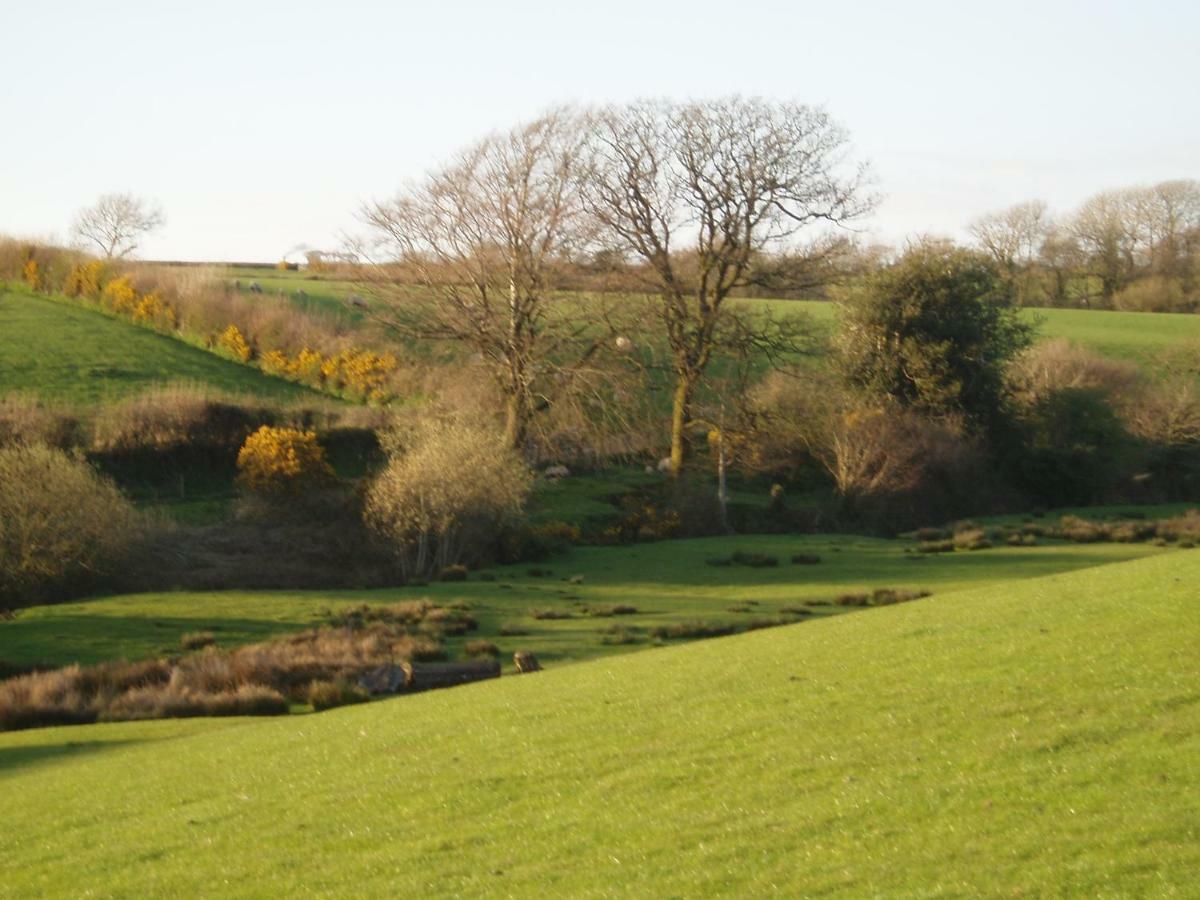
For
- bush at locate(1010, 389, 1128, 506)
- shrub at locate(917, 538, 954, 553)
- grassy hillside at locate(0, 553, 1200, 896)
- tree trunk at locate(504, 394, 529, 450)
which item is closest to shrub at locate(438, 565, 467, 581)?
tree trunk at locate(504, 394, 529, 450)

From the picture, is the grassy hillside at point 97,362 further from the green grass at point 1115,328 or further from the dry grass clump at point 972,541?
the dry grass clump at point 972,541

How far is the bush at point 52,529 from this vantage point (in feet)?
126

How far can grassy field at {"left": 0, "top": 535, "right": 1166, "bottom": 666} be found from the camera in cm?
3170

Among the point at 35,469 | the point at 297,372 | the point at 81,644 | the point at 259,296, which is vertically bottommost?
the point at 81,644

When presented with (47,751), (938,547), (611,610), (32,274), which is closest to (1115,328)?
(938,547)

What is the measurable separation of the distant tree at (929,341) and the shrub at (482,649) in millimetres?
36126

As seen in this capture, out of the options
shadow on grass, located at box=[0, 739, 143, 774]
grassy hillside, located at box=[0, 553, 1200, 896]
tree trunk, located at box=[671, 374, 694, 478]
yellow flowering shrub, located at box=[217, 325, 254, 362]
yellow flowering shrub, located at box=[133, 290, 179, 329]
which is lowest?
shadow on grass, located at box=[0, 739, 143, 774]

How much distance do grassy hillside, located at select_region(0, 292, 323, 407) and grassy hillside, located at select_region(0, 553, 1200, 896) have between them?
47.1 metres

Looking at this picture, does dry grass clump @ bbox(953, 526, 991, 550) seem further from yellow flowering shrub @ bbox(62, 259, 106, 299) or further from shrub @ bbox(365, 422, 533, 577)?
yellow flowering shrub @ bbox(62, 259, 106, 299)

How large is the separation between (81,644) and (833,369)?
40.6m

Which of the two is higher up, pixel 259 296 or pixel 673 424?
pixel 259 296

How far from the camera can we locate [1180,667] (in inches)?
559

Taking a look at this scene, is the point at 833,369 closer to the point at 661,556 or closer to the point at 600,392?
the point at 600,392

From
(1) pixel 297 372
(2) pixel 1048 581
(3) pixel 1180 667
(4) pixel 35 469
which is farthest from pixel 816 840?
(1) pixel 297 372
